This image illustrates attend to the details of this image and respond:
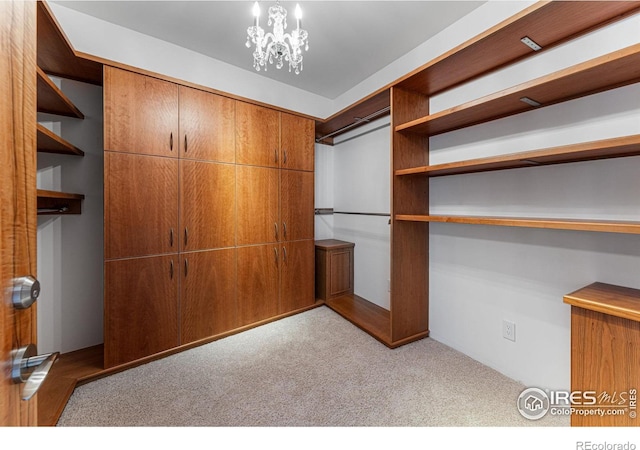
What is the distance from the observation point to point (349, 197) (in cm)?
343

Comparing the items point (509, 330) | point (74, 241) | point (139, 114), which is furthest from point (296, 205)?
point (509, 330)

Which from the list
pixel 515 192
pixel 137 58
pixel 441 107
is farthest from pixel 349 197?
pixel 137 58

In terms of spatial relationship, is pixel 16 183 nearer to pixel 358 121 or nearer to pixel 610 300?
pixel 610 300

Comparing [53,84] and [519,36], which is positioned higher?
[519,36]

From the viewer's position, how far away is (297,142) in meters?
2.83

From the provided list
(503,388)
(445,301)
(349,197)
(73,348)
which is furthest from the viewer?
(349,197)

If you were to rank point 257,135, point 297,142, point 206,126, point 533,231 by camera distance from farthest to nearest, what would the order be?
point 297,142 < point 257,135 < point 206,126 < point 533,231

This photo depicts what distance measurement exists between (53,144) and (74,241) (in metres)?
0.77

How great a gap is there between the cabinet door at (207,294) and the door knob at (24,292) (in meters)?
1.71

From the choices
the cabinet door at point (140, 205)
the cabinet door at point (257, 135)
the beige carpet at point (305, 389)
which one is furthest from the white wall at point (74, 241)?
the cabinet door at point (257, 135)

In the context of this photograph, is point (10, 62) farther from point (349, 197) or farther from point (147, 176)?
point (349, 197)

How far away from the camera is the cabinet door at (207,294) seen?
7.14 feet

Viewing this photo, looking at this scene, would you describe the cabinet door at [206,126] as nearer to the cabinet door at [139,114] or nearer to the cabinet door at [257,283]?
the cabinet door at [139,114]
